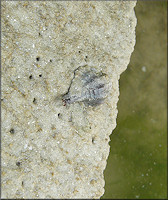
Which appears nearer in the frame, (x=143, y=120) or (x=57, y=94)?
(x=57, y=94)

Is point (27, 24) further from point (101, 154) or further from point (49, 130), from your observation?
point (101, 154)

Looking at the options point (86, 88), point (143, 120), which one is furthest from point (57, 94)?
point (143, 120)

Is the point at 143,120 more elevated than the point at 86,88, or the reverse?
the point at 86,88

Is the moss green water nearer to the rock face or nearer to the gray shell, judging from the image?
the rock face

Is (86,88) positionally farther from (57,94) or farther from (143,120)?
(143,120)

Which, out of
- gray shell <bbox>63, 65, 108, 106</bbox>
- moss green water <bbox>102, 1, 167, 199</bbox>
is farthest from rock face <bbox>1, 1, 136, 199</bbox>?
moss green water <bbox>102, 1, 167, 199</bbox>

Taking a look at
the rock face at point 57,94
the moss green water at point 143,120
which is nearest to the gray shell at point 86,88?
the rock face at point 57,94

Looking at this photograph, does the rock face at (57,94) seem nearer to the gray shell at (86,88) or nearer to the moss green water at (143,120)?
the gray shell at (86,88)

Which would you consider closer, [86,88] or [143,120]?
[86,88]
